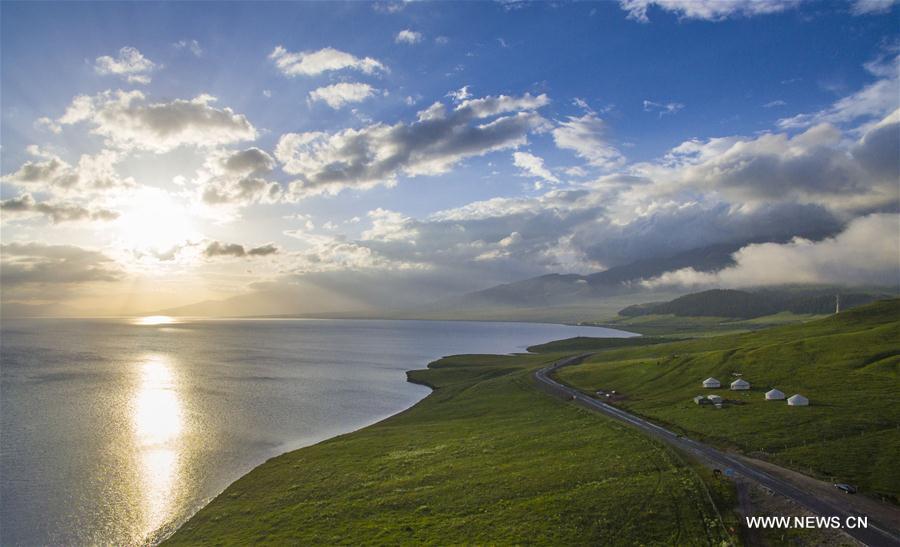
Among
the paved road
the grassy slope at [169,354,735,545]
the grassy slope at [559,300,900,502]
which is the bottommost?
the grassy slope at [169,354,735,545]

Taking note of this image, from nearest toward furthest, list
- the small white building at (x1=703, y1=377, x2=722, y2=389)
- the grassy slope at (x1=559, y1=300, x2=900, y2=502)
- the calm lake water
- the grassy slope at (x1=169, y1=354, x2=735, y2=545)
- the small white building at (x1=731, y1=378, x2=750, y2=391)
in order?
1. the grassy slope at (x1=169, y1=354, x2=735, y2=545)
2. the grassy slope at (x1=559, y1=300, x2=900, y2=502)
3. the calm lake water
4. the small white building at (x1=731, y1=378, x2=750, y2=391)
5. the small white building at (x1=703, y1=377, x2=722, y2=389)

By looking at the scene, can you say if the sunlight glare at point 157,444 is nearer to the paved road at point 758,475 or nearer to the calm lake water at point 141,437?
the calm lake water at point 141,437

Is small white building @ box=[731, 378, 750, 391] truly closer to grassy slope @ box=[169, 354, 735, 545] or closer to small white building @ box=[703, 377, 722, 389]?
small white building @ box=[703, 377, 722, 389]

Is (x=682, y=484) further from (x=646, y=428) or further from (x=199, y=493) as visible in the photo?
(x=199, y=493)

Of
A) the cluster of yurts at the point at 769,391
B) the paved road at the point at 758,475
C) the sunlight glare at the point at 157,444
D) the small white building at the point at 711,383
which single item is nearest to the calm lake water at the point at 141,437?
the sunlight glare at the point at 157,444

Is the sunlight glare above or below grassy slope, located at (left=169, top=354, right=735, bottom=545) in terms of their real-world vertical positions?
below

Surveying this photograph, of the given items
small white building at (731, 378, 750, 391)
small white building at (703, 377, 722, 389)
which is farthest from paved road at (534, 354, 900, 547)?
small white building at (731, 378, 750, 391)

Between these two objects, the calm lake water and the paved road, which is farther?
the calm lake water
